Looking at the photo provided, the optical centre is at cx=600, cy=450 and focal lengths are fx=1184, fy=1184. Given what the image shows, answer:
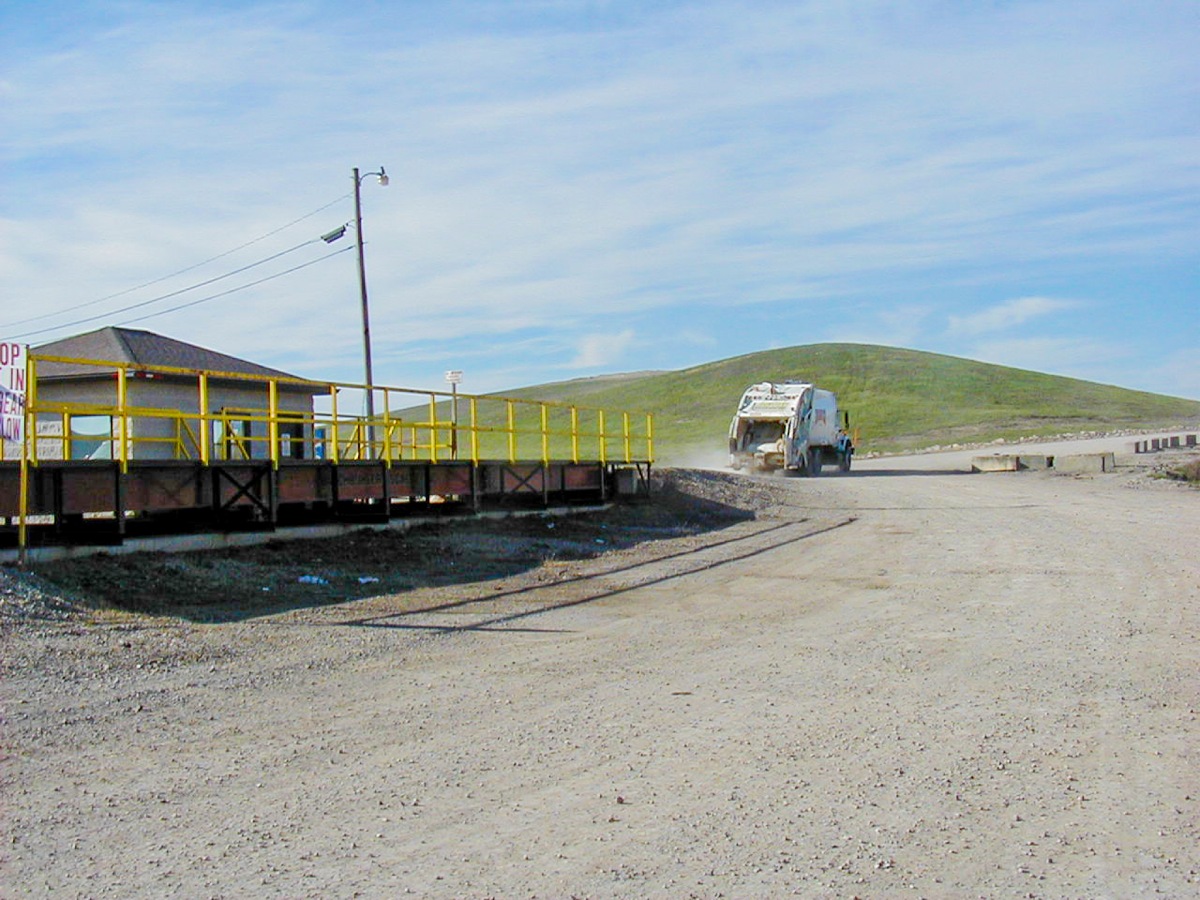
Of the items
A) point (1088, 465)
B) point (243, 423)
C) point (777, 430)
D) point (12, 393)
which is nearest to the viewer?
point (12, 393)

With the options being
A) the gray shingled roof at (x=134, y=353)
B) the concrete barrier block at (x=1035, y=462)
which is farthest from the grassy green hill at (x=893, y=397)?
the gray shingled roof at (x=134, y=353)

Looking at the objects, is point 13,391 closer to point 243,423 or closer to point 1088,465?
point 243,423

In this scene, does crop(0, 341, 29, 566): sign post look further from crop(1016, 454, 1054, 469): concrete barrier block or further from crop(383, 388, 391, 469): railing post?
crop(1016, 454, 1054, 469): concrete barrier block

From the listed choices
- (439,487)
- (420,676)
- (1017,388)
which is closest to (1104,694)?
(420,676)

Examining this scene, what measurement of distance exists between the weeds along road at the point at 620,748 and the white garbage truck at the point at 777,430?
77.4ft

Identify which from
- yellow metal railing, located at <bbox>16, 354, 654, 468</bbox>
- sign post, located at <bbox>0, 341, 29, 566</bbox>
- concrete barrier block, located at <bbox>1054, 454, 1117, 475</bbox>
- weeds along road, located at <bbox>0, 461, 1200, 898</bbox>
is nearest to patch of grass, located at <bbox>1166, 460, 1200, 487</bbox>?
concrete barrier block, located at <bbox>1054, 454, 1117, 475</bbox>

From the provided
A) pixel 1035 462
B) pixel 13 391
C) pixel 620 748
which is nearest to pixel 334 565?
pixel 13 391

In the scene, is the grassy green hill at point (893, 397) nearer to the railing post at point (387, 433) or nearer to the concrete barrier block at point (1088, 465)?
the concrete barrier block at point (1088, 465)

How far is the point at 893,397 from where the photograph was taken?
96.2 metres

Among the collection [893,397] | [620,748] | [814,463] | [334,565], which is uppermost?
[893,397]

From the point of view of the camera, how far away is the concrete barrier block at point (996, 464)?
40500mm

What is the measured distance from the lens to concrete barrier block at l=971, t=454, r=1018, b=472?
4050cm

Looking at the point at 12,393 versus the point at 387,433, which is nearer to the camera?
the point at 12,393

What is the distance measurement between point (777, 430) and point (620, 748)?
103ft
